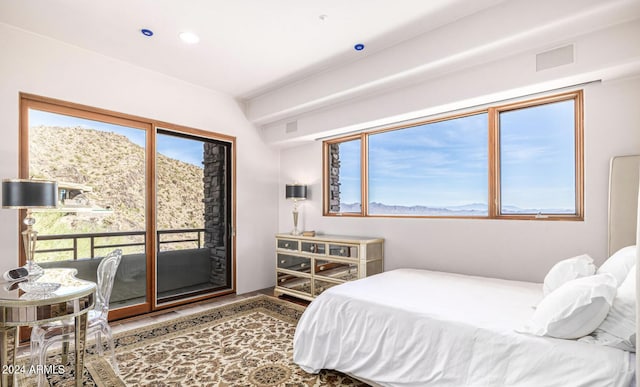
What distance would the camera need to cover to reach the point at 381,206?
4383 mm

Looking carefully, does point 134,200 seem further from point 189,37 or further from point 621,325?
point 621,325

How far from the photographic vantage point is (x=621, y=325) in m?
1.56

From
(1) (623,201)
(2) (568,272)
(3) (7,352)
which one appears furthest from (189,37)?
(1) (623,201)

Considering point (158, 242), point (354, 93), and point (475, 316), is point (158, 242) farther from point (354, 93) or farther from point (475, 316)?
point (475, 316)

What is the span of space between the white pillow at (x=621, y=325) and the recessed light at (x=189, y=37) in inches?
146

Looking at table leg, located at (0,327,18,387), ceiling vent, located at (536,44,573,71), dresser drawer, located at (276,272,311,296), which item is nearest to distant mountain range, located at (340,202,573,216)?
dresser drawer, located at (276,272,311,296)

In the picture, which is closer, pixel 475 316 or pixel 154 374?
pixel 475 316

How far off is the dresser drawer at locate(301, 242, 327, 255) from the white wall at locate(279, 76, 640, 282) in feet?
1.97

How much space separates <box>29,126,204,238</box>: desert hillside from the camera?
3.24m

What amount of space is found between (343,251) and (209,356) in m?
1.90

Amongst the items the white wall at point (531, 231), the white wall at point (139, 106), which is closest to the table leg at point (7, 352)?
the white wall at point (139, 106)

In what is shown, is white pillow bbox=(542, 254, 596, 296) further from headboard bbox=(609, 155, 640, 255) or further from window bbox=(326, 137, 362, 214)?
window bbox=(326, 137, 362, 214)

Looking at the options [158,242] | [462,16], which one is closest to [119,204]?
[158,242]

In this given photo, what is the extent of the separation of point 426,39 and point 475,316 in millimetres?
2441
